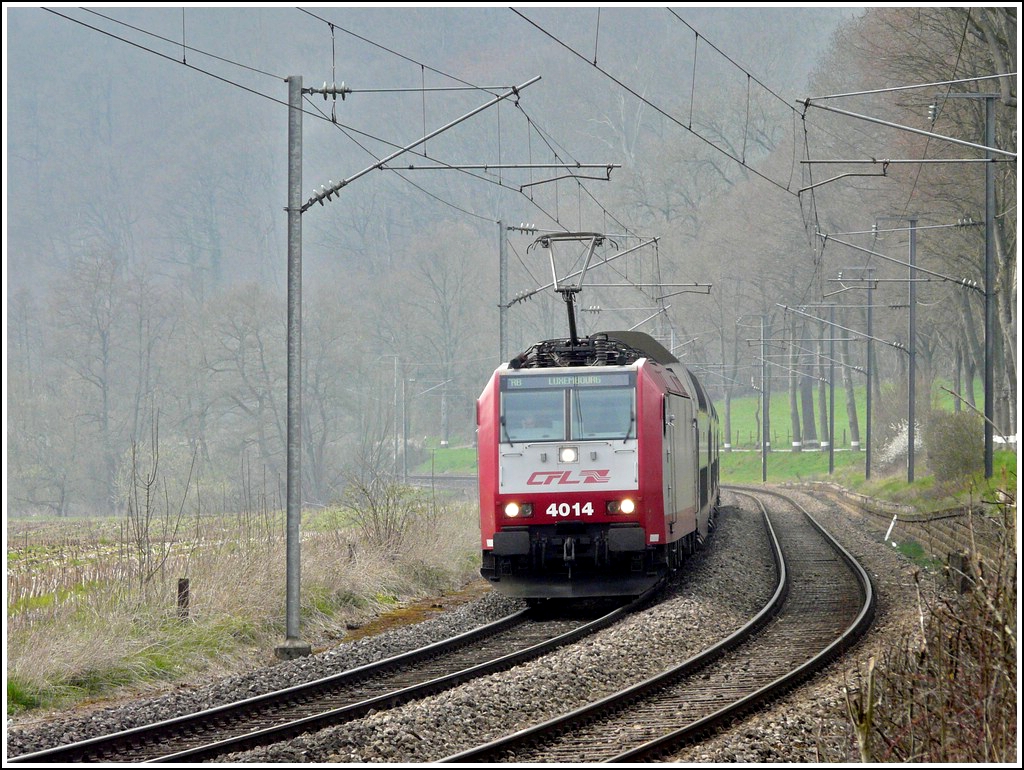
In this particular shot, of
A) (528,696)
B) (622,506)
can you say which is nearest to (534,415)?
(622,506)

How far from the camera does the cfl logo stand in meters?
15.9

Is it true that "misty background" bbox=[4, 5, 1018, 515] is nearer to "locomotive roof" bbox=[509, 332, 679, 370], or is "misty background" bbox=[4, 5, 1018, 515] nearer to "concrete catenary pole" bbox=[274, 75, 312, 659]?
"concrete catenary pole" bbox=[274, 75, 312, 659]

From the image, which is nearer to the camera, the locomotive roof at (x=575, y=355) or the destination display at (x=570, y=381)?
the destination display at (x=570, y=381)

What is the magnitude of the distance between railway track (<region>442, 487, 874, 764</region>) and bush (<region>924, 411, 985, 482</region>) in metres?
12.9

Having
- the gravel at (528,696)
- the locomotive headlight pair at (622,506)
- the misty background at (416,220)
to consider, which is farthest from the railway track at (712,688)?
the misty background at (416,220)

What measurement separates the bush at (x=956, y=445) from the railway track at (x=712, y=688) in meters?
12.9

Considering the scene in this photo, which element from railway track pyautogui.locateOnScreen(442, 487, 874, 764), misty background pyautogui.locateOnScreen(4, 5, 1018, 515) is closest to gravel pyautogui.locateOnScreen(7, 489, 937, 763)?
railway track pyautogui.locateOnScreen(442, 487, 874, 764)

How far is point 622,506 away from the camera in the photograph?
15758 mm

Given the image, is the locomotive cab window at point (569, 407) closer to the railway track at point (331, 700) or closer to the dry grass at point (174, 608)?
the railway track at point (331, 700)

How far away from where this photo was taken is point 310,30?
113438mm

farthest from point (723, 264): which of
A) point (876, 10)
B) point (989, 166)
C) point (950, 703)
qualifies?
point (950, 703)

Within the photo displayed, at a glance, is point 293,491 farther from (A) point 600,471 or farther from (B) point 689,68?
(B) point 689,68

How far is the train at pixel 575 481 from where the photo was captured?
15805 millimetres

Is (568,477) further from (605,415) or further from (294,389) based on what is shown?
(294,389)
